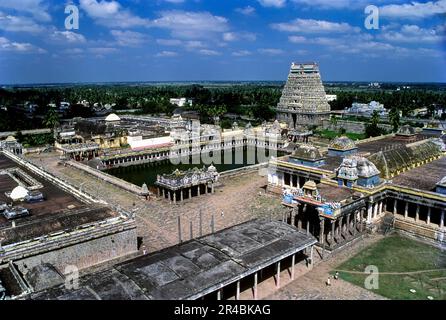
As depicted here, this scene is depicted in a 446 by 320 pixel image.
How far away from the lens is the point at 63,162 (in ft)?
232

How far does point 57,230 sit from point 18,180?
18.8 m

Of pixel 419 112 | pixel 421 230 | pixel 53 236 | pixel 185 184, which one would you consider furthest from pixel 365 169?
pixel 419 112

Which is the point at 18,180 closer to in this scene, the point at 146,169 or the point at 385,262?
the point at 146,169

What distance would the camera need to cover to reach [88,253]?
3055 centimetres

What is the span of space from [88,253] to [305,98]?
86202 mm

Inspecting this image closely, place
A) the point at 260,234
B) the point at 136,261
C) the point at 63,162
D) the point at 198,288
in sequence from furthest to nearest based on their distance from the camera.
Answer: the point at 63,162, the point at 260,234, the point at 136,261, the point at 198,288

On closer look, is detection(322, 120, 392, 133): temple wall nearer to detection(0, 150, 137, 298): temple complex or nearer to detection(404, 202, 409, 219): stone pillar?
detection(404, 202, 409, 219): stone pillar

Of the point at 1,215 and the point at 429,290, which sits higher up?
the point at 1,215

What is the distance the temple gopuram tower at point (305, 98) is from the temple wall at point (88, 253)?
8073cm

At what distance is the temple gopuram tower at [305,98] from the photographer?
105062 mm

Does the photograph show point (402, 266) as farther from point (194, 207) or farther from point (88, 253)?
point (88, 253)

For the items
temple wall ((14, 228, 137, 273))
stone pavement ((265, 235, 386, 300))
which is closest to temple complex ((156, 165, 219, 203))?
temple wall ((14, 228, 137, 273))

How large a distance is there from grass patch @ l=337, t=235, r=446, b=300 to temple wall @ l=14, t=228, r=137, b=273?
1735 cm
